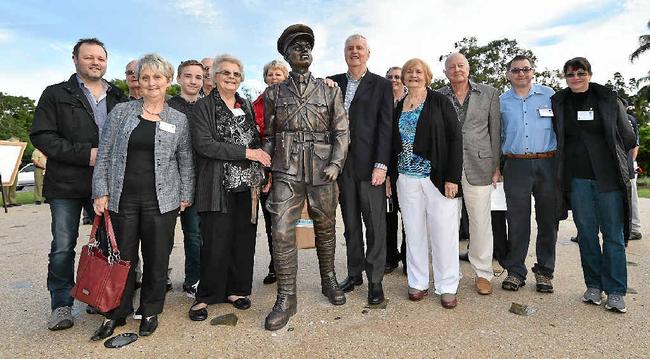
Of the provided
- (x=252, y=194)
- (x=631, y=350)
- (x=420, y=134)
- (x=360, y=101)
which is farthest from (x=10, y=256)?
(x=631, y=350)

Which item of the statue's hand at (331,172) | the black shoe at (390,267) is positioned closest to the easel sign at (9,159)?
the black shoe at (390,267)

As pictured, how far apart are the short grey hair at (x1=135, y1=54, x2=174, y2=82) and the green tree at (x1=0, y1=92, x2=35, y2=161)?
141ft

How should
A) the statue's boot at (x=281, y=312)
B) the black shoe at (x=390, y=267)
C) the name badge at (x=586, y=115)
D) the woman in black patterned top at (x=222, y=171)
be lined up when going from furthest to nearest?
the black shoe at (x=390, y=267)
the name badge at (x=586, y=115)
the woman in black patterned top at (x=222, y=171)
the statue's boot at (x=281, y=312)

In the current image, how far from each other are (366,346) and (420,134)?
1.90 meters

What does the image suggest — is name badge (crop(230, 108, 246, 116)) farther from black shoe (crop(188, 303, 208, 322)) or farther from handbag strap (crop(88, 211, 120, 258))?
black shoe (crop(188, 303, 208, 322))

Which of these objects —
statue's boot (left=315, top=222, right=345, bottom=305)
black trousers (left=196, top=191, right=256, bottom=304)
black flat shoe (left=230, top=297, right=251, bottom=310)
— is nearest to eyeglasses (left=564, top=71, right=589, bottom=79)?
statue's boot (left=315, top=222, right=345, bottom=305)

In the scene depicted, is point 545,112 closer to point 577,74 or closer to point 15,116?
Answer: point 577,74

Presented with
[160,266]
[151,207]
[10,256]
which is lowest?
[10,256]

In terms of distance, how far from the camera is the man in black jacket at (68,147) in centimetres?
346

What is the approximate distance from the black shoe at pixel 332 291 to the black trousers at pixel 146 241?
1466mm

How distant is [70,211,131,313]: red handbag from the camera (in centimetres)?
317

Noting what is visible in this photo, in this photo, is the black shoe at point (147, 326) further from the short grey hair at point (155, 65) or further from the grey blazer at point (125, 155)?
the short grey hair at point (155, 65)

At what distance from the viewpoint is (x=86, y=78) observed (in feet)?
12.0

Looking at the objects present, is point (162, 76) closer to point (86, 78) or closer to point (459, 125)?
point (86, 78)
